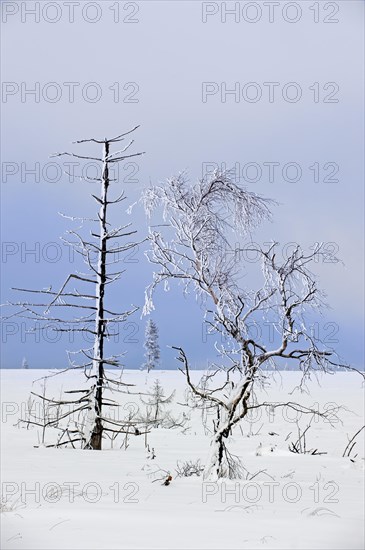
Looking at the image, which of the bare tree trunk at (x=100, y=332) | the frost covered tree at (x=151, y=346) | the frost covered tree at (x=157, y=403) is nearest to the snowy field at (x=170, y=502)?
the bare tree trunk at (x=100, y=332)

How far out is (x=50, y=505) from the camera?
5750mm

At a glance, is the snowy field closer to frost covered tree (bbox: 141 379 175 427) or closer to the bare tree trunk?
the bare tree trunk

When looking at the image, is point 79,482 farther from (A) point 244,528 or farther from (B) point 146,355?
(B) point 146,355

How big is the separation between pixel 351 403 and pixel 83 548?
74.1 ft

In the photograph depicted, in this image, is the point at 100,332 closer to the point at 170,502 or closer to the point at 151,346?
the point at 170,502

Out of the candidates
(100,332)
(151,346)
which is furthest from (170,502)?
(151,346)

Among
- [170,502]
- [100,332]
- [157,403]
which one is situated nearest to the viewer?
[170,502]

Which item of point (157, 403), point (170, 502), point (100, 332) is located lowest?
point (170, 502)

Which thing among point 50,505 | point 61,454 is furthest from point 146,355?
point 50,505

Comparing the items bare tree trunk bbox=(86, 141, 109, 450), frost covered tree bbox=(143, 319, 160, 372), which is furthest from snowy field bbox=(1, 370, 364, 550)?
frost covered tree bbox=(143, 319, 160, 372)

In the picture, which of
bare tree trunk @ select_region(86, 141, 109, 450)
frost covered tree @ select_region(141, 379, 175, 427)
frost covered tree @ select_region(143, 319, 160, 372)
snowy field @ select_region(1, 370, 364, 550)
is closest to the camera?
snowy field @ select_region(1, 370, 364, 550)

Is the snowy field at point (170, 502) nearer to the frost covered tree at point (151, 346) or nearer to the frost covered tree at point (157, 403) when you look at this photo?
the frost covered tree at point (157, 403)

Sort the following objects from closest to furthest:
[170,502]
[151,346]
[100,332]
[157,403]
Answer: [170,502] → [100,332] → [157,403] → [151,346]

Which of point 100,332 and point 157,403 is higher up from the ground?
point 100,332
